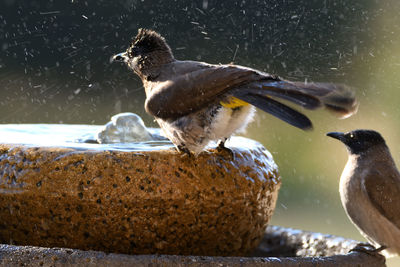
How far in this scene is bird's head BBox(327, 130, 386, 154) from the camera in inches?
129

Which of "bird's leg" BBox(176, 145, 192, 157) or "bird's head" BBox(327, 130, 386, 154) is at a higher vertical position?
"bird's head" BBox(327, 130, 386, 154)

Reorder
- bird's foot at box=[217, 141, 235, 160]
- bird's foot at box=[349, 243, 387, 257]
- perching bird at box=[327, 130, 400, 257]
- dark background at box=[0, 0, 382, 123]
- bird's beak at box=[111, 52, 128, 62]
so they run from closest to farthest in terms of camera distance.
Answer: bird's foot at box=[349, 243, 387, 257]
bird's foot at box=[217, 141, 235, 160]
perching bird at box=[327, 130, 400, 257]
bird's beak at box=[111, 52, 128, 62]
dark background at box=[0, 0, 382, 123]

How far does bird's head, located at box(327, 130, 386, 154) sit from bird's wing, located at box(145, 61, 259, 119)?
84 cm

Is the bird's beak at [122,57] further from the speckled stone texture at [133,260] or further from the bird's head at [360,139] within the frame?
the speckled stone texture at [133,260]

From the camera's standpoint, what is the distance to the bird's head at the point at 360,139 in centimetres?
329

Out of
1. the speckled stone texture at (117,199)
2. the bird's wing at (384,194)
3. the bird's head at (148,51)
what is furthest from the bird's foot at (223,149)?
the bird's wing at (384,194)

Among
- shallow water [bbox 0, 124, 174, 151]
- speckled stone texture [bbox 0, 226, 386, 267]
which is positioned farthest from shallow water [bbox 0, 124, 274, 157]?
speckled stone texture [bbox 0, 226, 386, 267]

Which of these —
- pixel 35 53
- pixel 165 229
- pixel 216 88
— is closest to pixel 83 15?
pixel 35 53

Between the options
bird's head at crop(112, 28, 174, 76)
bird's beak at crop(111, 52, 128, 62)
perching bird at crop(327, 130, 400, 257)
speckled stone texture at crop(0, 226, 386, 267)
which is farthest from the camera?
bird's beak at crop(111, 52, 128, 62)

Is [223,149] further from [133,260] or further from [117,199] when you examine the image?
[133,260]

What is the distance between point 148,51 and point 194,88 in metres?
0.63

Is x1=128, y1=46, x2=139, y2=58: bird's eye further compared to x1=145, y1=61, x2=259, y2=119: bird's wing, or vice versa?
A: x1=128, y1=46, x2=139, y2=58: bird's eye

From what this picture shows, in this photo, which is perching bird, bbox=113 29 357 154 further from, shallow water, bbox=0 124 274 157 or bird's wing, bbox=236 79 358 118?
shallow water, bbox=0 124 274 157

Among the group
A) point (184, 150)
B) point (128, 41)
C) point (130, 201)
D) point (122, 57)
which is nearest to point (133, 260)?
point (130, 201)
